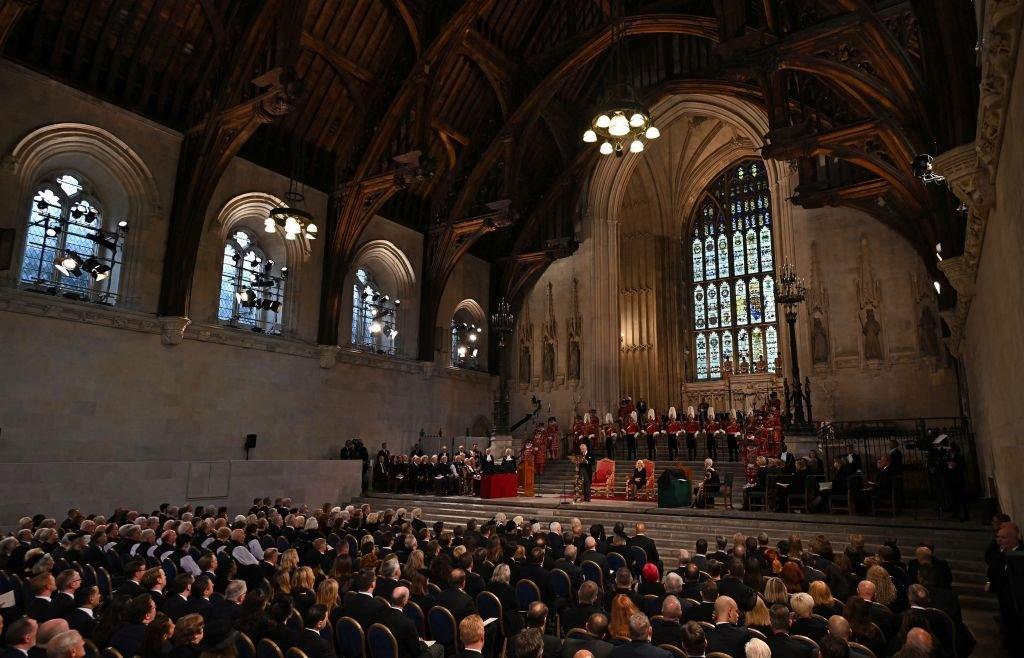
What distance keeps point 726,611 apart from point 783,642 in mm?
466

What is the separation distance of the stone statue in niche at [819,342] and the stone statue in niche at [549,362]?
883 cm

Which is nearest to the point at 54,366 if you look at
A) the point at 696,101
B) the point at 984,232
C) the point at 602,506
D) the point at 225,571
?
the point at 225,571

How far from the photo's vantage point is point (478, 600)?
5129 millimetres

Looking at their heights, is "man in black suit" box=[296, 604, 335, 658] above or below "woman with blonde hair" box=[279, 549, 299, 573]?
below

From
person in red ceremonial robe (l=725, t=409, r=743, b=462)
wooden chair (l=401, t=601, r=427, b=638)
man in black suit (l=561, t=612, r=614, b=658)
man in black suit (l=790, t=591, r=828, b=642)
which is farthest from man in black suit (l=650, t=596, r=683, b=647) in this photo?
person in red ceremonial robe (l=725, t=409, r=743, b=462)

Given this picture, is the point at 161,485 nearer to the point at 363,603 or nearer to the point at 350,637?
the point at 363,603

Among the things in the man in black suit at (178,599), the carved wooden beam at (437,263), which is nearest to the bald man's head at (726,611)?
the man in black suit at (178,599)

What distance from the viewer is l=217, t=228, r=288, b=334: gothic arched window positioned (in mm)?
16422

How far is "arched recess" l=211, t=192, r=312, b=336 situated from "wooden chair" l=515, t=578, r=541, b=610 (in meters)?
13.5

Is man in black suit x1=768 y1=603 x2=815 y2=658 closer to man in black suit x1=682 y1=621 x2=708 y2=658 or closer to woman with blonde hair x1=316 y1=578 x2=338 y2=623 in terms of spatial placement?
man in black suit x1=682 y1=621 x2=708 y2=658

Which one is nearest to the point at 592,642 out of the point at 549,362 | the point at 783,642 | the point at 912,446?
the point at 783,642

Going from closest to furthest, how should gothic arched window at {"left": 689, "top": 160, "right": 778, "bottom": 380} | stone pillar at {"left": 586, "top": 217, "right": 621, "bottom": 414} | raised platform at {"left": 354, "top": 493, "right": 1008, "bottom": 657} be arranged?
raised platform at {"left": 354, "top": 493, "right": 1008, "bottom": 657}
stone pillar at {"left": 586, "top": 217, "right": 621, "bottom": 414}
gothic arched window at {"left": 689, "top": 160, "right": 778, "bottom": 380}

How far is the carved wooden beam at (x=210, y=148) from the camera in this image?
14430 mm

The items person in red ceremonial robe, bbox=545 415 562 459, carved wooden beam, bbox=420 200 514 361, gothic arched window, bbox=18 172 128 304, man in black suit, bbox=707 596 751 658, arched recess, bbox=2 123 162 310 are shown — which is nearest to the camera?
man in black suit, bbox=707 596 751 658
